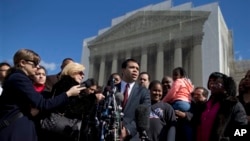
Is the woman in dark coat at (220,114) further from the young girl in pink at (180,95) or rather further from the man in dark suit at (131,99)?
the man in dark suit at (131,99)

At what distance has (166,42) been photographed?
15.7 meters

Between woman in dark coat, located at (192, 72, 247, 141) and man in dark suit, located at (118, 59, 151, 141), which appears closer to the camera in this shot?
man in dark suit, located at (118, 59, 151, 141)

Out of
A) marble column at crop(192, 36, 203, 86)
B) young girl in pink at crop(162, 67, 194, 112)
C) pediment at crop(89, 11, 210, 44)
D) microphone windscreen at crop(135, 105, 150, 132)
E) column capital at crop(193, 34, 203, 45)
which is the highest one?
pediment at crop(89, 11, 210, 44)

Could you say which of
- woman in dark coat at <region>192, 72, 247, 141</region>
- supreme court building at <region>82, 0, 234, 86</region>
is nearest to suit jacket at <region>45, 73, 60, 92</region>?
woman in dark coat at <region>192, 72, 247, 141</region>

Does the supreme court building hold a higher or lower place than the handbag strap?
higher

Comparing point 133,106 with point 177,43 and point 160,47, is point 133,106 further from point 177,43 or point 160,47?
point 160,47

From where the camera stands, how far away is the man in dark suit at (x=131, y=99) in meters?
2.04

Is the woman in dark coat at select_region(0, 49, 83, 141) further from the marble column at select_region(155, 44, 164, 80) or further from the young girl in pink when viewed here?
the marble column at select_region(155, 44, 164, 80)

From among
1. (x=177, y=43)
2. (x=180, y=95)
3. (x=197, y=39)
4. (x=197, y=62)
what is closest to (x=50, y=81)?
(x=180, y=95)

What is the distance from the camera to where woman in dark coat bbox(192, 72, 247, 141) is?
7.13ft

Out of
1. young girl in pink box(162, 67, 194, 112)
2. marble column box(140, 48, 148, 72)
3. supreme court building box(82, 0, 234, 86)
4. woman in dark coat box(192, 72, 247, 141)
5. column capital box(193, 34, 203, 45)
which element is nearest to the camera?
woman in dark coat box(192, 72, 247, 141)

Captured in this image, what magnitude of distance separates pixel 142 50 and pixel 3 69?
45.9 feet

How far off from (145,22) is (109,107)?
15410 millimetres

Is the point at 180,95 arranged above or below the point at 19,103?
above
